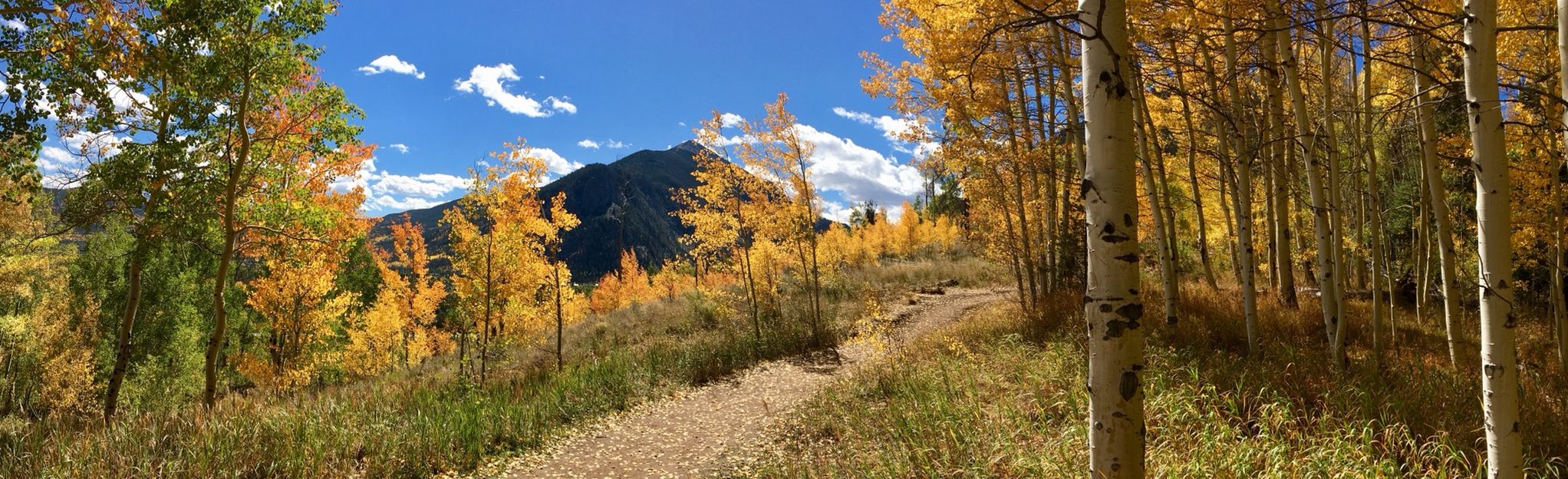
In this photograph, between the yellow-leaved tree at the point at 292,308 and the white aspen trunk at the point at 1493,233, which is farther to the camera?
the yellow-leaved tree at the point at 292,308

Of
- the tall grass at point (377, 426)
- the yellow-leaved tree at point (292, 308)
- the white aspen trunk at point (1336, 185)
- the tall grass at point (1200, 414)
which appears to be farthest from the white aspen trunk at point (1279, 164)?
the yellow-leaved tree at point (292, 308)

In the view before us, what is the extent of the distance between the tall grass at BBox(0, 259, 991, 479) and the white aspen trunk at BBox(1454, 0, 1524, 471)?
8.58 meters

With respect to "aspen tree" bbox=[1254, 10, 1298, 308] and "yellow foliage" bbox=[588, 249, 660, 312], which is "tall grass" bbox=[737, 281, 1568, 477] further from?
"yellow foliage" bbox=[588, 249, 660, 312]

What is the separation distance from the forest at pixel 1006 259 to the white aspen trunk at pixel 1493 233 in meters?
0.01

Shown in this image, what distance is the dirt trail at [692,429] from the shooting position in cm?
707

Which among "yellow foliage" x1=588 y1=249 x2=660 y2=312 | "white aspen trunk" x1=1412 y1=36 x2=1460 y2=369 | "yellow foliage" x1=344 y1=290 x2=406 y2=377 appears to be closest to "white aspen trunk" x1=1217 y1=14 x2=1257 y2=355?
"white aspen trunk" x1=1412 y1=36 x2=1460 y2=369

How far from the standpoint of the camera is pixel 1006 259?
1196 cm

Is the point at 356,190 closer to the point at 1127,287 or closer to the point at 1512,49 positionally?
the point at 1127,287

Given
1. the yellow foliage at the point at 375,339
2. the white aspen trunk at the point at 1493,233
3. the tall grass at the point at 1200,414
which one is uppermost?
the white aspen trunk at the point at 1493,233

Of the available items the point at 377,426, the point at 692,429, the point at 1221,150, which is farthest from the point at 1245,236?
the point at 377,426

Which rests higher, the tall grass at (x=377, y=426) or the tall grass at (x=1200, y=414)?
the tall grass at (x=1200, y=414)

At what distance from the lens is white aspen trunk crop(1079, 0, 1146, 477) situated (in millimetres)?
1973

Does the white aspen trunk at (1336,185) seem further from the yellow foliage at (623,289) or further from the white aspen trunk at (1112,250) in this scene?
the yellow foliage at (623,289)

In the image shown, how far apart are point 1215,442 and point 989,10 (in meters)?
4.68
